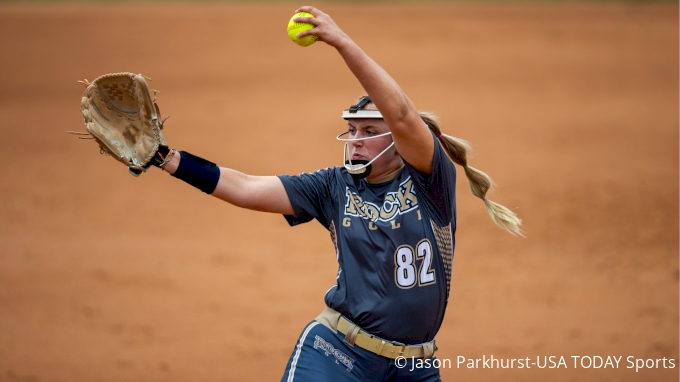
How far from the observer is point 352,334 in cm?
352

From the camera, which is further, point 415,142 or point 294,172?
point 294,172

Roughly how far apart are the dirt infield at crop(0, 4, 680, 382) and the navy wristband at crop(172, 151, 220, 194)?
330 centimetres

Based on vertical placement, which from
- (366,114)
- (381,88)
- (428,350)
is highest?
(381,88)

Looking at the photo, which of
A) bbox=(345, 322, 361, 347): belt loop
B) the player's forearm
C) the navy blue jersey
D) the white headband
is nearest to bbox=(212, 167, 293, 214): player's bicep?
the player's forearm

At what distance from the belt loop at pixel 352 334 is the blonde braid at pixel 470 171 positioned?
3.37 feet

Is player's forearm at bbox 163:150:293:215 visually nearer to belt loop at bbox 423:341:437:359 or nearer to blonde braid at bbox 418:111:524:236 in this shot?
blonde braid at bbox 418:111:524:236

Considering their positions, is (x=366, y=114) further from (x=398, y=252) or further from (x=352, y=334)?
(x=352, y=334)

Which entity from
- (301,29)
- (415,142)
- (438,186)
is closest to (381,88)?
(415,142)

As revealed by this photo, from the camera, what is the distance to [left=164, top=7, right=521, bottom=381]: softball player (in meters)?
3.49

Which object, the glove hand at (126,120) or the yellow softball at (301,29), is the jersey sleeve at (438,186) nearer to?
the yellow softball at (301,29)

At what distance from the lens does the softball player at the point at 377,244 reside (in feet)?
11.5

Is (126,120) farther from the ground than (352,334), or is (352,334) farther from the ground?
(126,120)

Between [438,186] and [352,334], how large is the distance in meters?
0.82

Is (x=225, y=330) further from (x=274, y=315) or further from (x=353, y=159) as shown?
(x=353, y=159)
